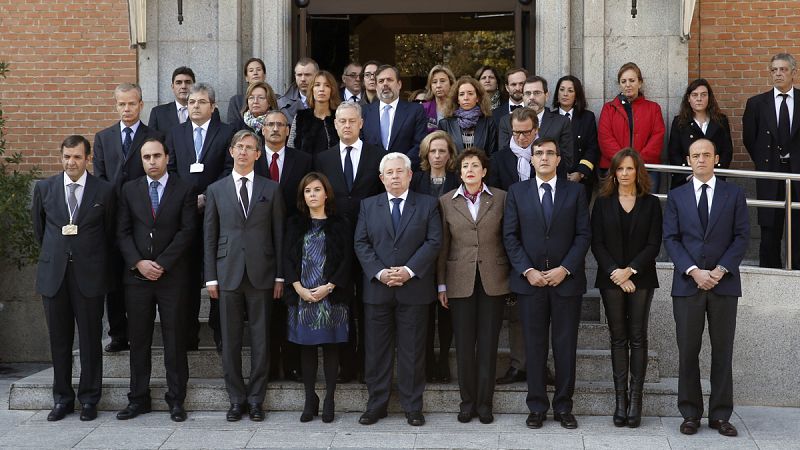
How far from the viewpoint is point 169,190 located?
8.44 metres

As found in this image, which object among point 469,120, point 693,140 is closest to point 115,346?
point 469,120

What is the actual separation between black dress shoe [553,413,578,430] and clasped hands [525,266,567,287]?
96 cm

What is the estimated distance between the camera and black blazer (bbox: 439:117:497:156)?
9055 millimetres

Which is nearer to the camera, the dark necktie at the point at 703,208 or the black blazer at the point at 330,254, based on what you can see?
the dark necktie at the point at 703,208

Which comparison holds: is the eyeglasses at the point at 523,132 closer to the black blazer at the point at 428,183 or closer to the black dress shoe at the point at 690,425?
the black blazer at the point at 428,183

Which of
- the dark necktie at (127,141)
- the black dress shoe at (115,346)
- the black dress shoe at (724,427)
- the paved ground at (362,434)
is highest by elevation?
the dark necktie at (127,141)

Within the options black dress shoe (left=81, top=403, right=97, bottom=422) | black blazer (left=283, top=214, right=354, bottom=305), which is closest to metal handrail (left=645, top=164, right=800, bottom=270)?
black blazer (left=283, top=214, right=354, bottom=305)

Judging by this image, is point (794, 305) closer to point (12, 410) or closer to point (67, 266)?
point (67, 266)

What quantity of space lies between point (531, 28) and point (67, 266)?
5.25 meters

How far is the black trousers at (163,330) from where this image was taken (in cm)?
845

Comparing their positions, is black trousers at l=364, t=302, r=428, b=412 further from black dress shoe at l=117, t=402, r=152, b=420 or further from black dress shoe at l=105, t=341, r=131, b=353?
black dress shoe at l=105, t=341, r=131, b=353

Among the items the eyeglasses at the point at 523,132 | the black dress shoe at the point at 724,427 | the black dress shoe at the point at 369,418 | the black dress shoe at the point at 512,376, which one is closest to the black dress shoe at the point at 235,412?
the black dress shoe at the point at 369,418

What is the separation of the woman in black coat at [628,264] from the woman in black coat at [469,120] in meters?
1.33

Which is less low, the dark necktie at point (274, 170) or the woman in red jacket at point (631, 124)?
the woman in red jacket at point (631, 124)
